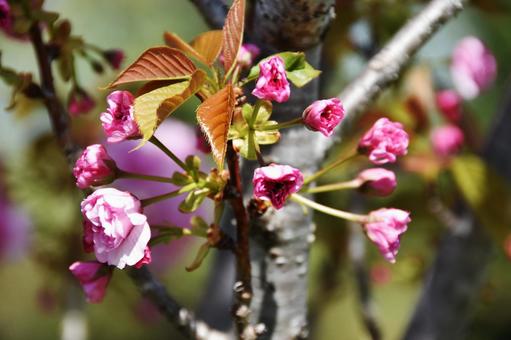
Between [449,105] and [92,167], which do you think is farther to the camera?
[449,105]

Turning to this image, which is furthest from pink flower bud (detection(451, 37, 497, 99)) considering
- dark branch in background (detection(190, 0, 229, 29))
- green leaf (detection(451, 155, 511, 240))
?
dark branch in background (detection(190, 0, 229, 29))

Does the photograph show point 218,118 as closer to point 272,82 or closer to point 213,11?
point 272,82

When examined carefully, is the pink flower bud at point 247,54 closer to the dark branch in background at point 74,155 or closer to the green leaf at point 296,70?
the green leaf at point 296,70

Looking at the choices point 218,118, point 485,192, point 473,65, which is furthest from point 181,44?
point 473,65

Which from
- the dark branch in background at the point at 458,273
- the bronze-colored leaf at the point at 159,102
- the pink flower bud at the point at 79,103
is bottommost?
the dark branch in background at the point at 458,273

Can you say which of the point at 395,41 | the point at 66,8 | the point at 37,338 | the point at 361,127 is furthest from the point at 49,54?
the point at 66,8

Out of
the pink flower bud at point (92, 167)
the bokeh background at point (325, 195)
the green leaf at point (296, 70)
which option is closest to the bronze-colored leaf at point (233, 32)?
the green leaf at point (296, 70)
